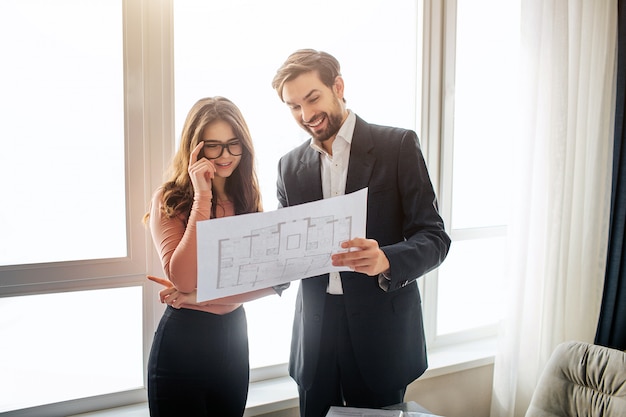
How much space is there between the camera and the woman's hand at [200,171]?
1.31 m

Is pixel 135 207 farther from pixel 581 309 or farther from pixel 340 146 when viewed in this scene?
pixel 581 309

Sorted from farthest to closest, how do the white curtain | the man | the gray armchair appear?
the white curtain < the gray armchair < the man

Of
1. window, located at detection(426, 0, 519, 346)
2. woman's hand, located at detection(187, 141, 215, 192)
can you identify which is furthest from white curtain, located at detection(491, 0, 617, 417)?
woman's hand, located at detection(187, 141, 215, 192)

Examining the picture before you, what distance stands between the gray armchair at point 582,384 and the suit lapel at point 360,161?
1000 mm

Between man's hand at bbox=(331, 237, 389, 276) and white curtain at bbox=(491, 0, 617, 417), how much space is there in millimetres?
1172

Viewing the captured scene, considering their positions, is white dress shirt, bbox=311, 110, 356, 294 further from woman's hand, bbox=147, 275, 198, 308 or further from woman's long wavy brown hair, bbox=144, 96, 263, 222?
woman's hand, bbox=147, 275, 198, 308

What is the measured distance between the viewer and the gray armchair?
5.24 feet

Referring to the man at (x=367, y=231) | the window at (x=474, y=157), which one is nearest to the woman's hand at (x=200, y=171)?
the man at (x=367, y=231)

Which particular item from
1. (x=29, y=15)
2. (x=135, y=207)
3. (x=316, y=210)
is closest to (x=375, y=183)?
(x=316, y=210)

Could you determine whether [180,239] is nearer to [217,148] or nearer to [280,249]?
[217,148]

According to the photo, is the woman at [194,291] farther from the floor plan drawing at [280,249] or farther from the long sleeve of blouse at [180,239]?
the floor plan drawing at [280,249]

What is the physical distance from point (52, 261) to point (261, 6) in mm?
1111

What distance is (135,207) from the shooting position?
1619 mm

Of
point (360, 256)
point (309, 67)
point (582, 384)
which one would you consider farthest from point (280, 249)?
point (582, 384)
